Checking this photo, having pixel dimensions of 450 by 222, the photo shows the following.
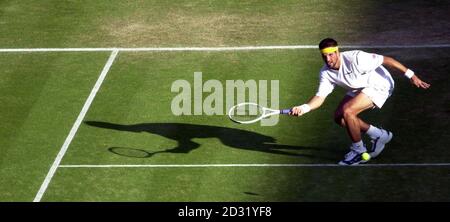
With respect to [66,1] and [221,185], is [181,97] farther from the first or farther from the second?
[66,1]

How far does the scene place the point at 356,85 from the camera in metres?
22.1

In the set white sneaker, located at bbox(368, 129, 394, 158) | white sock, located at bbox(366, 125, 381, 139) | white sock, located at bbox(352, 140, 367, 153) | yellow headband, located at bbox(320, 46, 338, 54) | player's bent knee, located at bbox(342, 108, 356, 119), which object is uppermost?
yellow headband, located at bbox(320, 46, 338, 54)

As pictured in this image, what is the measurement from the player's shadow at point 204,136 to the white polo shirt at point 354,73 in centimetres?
134

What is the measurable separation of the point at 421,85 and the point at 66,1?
40.2ft

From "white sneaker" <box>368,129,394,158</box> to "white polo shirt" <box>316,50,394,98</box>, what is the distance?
2.59 feet

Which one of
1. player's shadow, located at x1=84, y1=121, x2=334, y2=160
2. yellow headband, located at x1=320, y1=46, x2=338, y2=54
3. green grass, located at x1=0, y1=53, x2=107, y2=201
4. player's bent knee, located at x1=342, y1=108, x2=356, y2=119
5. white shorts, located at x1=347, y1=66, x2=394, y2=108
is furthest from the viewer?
Result: player's shadow, located at x1=84, y1=121, x2=334, y2=160

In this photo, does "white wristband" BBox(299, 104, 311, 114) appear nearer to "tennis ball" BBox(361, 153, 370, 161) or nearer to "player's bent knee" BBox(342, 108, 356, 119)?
"player's bent knee" BBox(342, 108, 356, 119)

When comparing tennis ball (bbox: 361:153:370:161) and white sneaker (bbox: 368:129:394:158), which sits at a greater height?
Answer: white sneaker (bbox: 368:129:394:158)

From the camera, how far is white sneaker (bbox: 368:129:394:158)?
22.3m

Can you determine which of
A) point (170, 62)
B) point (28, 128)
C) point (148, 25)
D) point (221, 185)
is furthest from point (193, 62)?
point (221, 185)

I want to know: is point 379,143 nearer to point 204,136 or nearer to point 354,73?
point 354,73

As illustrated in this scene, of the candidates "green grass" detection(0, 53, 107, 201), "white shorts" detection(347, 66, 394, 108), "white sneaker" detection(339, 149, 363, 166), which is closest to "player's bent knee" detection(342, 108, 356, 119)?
"white shorts" detection(347, 66, 394, 108)

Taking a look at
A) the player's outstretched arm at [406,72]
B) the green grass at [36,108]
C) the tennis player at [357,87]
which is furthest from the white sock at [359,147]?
the green grass at [36,108]

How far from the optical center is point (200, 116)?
24688 mm
